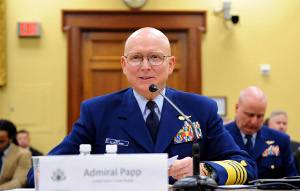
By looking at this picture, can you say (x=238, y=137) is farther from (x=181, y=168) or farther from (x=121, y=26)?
(x=121, y=26)

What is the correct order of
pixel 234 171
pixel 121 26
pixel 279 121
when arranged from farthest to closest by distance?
pixel 121 26 → pixel 279 121 → pixel 234 171

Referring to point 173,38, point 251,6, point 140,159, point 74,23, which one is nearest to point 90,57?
point 74,23

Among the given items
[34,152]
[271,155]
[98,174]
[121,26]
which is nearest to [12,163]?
[34,152]

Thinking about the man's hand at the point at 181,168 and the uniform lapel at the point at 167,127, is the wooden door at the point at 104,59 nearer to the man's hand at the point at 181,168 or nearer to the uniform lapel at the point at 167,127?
the uniform lapel at the point at 167,127

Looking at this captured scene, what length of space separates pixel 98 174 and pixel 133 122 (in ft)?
2.99

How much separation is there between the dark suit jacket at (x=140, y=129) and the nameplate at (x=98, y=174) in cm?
82

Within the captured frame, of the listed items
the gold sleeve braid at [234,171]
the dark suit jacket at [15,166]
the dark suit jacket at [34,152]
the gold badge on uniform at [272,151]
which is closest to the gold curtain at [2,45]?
the dark suit jacket at [34,152]

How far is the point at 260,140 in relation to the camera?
3.95 m

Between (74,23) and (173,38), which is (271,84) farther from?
(74,23)

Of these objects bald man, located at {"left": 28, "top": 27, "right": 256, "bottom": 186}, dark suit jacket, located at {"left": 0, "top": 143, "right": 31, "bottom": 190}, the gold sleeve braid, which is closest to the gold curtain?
dark suit jacket, located at {"left": 0, "top": 143, "right": 31, "bottom": 190}

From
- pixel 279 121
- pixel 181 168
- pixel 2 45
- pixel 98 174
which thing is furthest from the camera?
pixel 2 45

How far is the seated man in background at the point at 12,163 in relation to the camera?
5137 millimetres

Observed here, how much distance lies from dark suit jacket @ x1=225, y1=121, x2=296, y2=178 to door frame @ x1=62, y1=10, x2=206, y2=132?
2.74 metres

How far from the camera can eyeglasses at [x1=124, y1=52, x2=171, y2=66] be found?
2.42 m
